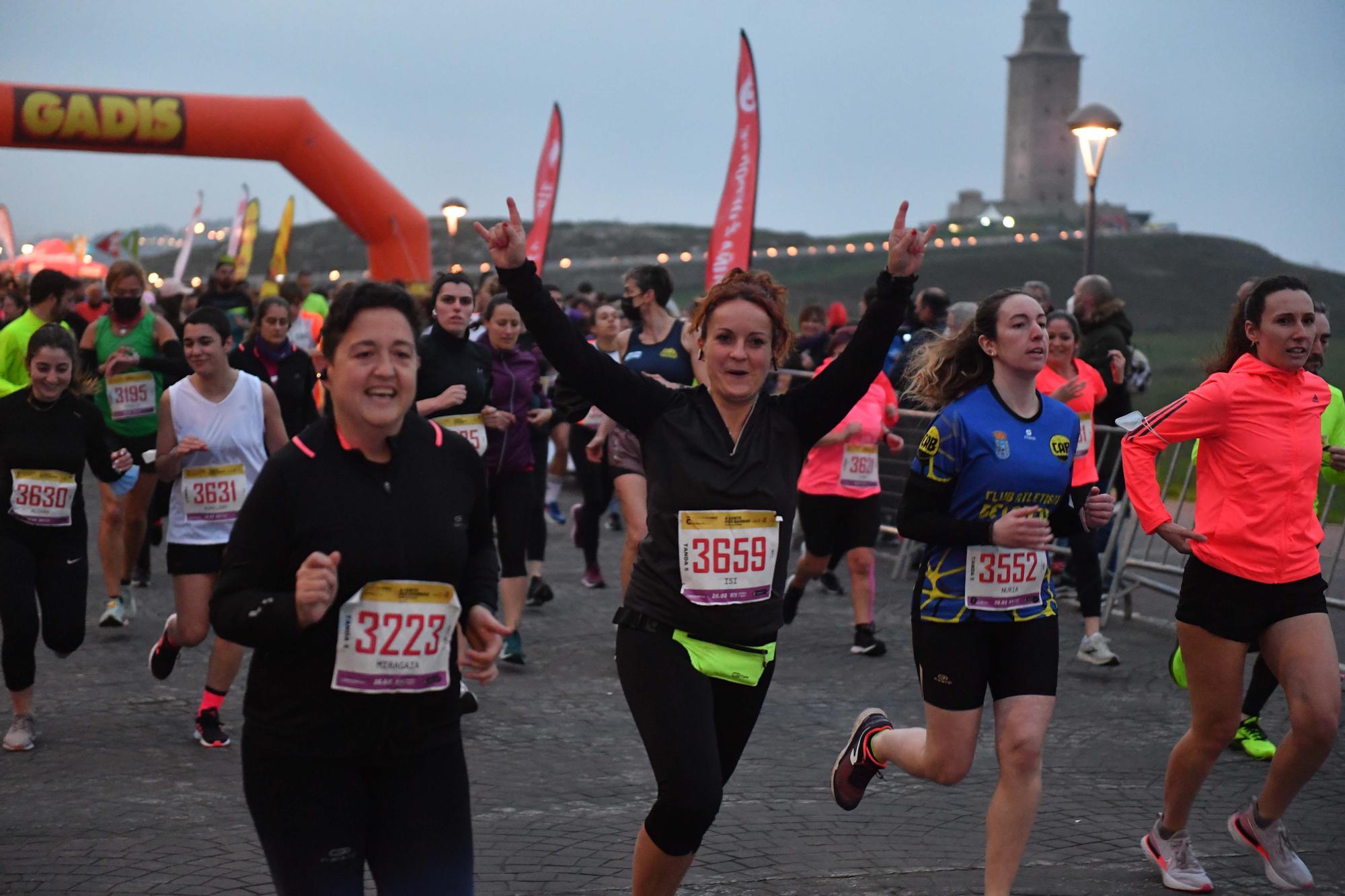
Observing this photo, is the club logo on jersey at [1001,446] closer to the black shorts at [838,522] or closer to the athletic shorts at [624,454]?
the athletic shorts at [624,454]

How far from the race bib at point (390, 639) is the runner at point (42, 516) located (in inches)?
153

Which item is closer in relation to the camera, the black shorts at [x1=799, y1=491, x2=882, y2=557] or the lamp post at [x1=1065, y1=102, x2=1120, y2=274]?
the black shorts at [x1=799, y1=491, x2=882, y2=557]

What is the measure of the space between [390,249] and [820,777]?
73.9 feet

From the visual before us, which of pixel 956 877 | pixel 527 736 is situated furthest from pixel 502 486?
pixel 956 877

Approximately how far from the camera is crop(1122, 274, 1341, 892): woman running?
479 centimetres

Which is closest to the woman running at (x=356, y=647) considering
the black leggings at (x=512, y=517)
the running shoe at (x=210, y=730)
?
the running shoe at (x=210, y=730)

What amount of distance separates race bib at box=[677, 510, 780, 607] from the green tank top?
20.7 ft

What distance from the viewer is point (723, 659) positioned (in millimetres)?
3914

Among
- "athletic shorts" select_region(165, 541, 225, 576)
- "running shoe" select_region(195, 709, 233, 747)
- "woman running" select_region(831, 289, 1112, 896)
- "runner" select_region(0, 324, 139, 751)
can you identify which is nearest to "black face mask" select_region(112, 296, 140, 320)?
"runner" select_region(0, 324, 139, 751)

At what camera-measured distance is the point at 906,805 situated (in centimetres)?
577

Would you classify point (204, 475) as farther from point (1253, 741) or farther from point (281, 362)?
point (1253, 741)

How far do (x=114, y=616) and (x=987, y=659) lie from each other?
20.9 feet

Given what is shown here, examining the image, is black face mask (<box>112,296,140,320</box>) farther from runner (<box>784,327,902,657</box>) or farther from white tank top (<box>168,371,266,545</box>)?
runner (<box>784,327,902,657</box>)

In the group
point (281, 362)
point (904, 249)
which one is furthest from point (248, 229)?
point (904, 249)
